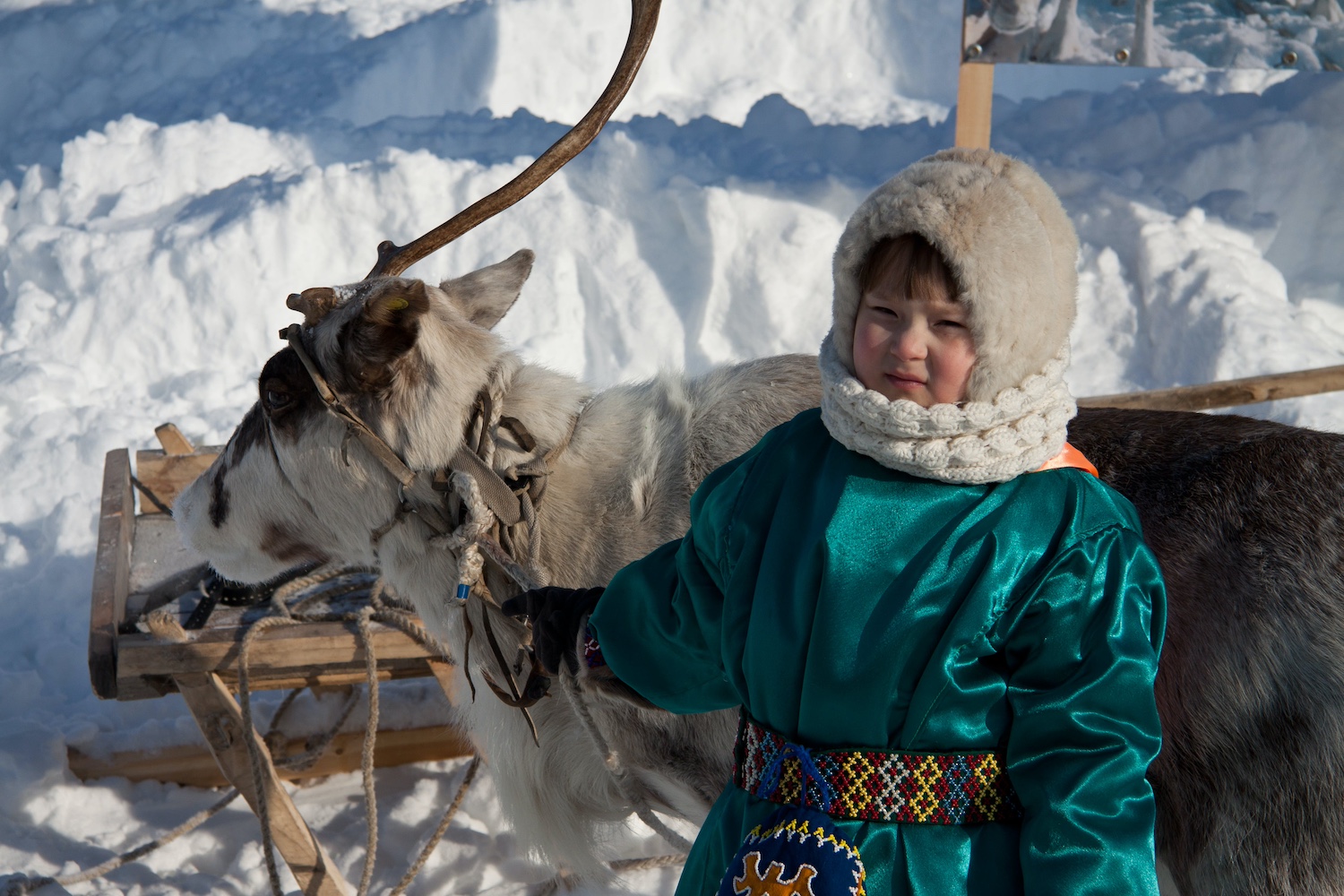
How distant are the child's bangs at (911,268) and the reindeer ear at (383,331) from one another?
88 centimetres

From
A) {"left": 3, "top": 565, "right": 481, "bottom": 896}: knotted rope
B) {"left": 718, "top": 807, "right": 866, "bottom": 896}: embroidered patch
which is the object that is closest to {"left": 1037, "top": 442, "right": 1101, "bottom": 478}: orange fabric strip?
{"left": 718, "top": 807, "right": 866, "bottom": 896}: embroidered patch

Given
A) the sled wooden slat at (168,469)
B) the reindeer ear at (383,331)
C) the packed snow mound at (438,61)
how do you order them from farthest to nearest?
the packed snow mound at (438,61) → the sled wooden slat at (168,469) → the reindeer ear at (383,331)

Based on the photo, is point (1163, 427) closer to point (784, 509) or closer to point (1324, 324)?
point (784, 509)

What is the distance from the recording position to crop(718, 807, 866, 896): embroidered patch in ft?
4.27

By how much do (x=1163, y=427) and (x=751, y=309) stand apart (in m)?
4.04

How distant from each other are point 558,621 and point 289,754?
219 centimetres

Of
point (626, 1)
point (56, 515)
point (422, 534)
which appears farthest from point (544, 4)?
point (422, 534)

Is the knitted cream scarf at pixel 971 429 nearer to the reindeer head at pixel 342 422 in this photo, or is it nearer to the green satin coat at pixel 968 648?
the green satin coat at pixel 968 648

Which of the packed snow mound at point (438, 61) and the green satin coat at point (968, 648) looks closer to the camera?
the green satin coat at point (968, 648)

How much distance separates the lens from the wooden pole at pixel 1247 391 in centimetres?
339

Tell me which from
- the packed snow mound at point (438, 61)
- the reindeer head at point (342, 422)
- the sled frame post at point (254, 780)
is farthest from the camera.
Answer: the packed snow mound at point (438, 61)

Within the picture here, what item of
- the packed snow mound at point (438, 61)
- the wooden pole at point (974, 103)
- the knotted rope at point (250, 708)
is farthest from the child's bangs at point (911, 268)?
the packed snow mound at point (438, 61)

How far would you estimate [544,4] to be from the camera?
27.7 ft

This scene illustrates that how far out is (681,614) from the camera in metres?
1.58
